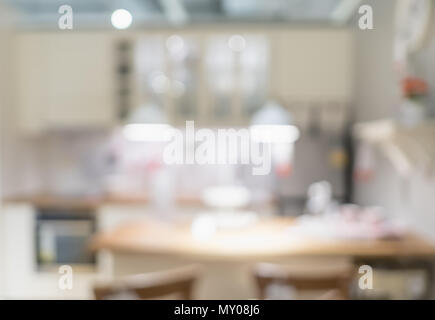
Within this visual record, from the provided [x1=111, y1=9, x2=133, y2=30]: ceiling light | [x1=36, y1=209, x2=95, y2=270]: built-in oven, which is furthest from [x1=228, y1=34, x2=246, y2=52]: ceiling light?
[x1=111, y1=9, x2=133, y2=30]: ceiling light

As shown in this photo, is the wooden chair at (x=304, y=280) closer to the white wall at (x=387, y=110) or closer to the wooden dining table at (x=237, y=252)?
the wooden dining table at (x=237, y=252)

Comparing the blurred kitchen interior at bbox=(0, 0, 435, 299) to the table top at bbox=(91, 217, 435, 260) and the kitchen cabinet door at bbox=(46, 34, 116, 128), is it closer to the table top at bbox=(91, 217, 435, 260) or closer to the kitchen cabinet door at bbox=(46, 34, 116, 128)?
the kitchen cabinet door at bbox=(46, 34, 116, 128)

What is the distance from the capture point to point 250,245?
1202mm

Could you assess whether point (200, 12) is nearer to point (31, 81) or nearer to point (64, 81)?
point (64, 81)

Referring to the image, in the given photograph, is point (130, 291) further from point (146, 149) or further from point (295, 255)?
point (146, 149)

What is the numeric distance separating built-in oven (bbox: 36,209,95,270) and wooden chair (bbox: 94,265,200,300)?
129 cm

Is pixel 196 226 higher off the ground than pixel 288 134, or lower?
lower

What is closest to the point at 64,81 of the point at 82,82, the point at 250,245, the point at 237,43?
the point at 82,82

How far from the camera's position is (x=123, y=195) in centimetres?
233

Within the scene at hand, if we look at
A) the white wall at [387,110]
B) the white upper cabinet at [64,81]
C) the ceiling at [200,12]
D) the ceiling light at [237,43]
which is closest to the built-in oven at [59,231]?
the white upper cabinet at [64,81]

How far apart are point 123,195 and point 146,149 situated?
0.33 m

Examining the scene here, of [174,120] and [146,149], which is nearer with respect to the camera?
[174,120]
